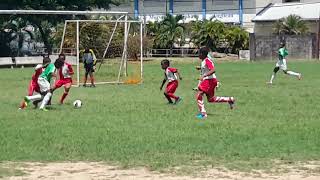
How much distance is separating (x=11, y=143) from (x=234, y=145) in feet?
11.7

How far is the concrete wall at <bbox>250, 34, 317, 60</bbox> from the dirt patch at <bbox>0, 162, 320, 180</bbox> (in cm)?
4576

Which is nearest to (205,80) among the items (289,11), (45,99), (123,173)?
(45,99)

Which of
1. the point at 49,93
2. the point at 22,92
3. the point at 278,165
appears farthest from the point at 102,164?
the point at 22,92

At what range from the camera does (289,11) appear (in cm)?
7244

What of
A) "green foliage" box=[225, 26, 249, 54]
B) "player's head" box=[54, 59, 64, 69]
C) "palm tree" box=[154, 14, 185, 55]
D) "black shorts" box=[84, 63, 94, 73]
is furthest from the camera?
"palm tree" box=[154, 14, 185, 55]

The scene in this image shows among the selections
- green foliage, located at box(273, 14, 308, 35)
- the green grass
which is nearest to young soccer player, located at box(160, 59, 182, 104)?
the green grass

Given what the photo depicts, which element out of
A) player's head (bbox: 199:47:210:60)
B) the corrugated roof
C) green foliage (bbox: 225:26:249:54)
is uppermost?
the corrugated roof

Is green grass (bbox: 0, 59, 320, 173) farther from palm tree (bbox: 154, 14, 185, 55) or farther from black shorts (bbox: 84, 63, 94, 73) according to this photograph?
palm tree (bbox: 154, 14, 185, 55)

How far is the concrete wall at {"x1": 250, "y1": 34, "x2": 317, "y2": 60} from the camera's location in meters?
54.1

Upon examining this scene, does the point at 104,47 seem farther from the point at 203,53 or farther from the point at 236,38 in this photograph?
the point at 236,38

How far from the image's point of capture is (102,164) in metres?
9.13

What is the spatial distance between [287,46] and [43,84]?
40335 mm

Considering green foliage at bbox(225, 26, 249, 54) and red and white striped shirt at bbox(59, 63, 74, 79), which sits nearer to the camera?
red and white striped shirt at bbox(59, 63, 74, 79)

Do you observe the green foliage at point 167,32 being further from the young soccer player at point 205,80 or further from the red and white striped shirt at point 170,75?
the young soccer player at point 205,80
